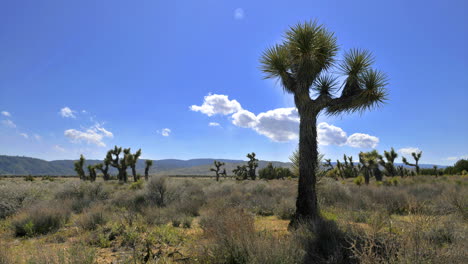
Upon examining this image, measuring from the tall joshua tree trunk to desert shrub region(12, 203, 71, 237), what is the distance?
8.55 metres

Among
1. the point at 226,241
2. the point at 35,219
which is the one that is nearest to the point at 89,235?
the point at 35,219

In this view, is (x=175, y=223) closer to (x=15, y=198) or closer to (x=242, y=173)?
(x=15, y=198)

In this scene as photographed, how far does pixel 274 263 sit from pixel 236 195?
36.2 feet

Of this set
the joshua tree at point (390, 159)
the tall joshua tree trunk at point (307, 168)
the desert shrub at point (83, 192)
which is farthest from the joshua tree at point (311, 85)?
the joshua tree at point (390, 159)

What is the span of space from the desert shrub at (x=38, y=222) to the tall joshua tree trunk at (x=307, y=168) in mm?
8546

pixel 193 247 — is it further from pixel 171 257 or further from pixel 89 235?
pixel 89 235

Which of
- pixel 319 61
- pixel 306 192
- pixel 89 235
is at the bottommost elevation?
pixel 89 235

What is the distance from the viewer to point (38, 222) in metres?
8.22

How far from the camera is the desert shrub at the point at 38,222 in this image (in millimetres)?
7955

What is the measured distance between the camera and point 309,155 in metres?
8.20

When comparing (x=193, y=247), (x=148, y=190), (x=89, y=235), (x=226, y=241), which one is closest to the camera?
(x=226, y=241)

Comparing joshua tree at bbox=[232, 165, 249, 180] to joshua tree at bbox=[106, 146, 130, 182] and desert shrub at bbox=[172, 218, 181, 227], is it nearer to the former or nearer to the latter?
joshua tree at bbox=[106, 146, 130, 182]

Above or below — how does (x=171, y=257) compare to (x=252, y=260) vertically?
below

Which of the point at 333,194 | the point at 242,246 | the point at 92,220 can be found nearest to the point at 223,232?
the point at 242,246
